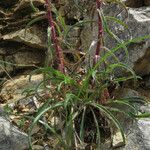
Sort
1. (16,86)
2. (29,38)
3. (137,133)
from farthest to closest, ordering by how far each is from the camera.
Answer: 1. (29,38)
2. (16,86)
3. (137,133)

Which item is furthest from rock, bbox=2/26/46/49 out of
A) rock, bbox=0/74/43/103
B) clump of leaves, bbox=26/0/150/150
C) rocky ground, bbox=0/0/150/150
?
clump of leaves, bbox=26/0/150/150

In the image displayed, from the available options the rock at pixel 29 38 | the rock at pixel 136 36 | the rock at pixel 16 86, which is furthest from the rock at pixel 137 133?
the rock at pixel 29 38

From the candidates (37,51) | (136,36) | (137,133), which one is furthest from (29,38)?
(137,133)

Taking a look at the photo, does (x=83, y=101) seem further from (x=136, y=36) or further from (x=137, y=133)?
(x=136, y=36)

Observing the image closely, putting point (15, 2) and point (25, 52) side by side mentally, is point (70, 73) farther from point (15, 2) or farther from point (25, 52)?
point (15, 2)

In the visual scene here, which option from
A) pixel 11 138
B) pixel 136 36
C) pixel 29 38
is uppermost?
pixel 136 36

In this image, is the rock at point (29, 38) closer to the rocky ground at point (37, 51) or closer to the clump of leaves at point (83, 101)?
the rocky ground at point (37, 51)

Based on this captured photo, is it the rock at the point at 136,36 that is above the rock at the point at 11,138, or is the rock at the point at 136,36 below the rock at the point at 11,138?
above
